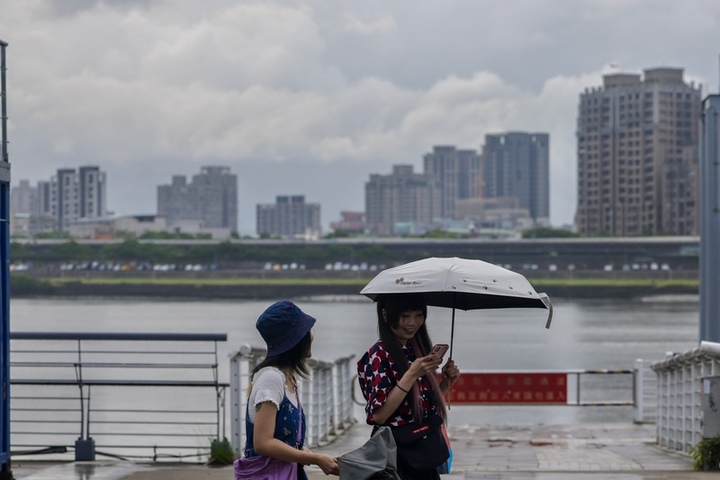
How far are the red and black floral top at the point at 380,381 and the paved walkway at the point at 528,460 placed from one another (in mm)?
3145

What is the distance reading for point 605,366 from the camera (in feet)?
139

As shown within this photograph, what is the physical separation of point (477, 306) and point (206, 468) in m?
3.48

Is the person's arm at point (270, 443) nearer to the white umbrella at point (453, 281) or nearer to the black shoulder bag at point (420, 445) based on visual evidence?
the black shoulder bag at point (420, 445)

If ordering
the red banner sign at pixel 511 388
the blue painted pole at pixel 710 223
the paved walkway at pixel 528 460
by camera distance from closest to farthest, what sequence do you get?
the paved walkway at pixel 528 460
the blue painted pole at pixel 710 223
the red banner sign at pixel 511 388

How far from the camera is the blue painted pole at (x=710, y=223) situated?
45.0ft

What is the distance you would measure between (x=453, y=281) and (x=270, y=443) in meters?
1.22

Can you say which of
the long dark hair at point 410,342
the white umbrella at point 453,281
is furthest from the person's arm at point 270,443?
the white umbrella at point 453,281

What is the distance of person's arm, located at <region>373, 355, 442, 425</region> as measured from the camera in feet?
15.2

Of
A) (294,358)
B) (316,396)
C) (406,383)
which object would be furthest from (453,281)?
(316,396)

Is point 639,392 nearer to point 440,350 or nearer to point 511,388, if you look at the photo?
point 511,388

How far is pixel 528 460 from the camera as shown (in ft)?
33.7

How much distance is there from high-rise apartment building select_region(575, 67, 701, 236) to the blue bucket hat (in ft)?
530

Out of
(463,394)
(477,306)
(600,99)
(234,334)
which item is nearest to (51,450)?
(477,306)

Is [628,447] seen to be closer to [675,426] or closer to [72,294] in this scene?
[675,426]
